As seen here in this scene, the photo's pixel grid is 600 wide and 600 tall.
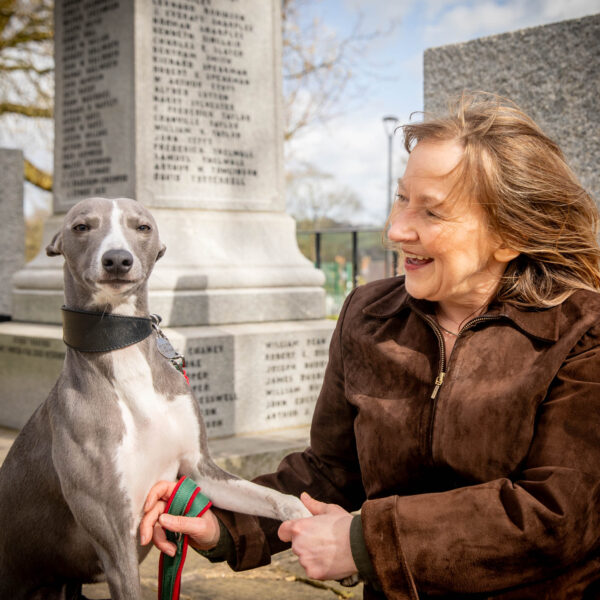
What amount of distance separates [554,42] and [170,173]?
268 cm

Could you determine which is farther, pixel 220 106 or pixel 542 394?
pixel 220 106

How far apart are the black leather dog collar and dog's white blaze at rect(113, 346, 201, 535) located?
31 millimetres

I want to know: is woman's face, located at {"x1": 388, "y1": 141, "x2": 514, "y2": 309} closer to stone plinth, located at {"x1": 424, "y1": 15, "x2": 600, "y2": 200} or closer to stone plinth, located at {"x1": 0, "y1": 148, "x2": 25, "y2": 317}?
stone plinth, located at {"x1": 424, "y1": 15, "x2": 600, "y2": 200}

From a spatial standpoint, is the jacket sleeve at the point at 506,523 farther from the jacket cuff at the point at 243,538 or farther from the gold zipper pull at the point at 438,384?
the jacket cuff at the point at 243,538

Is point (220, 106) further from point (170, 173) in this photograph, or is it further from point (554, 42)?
point (554, 42)

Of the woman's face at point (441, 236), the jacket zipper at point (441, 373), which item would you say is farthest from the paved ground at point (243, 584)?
the woman's face at point (441, 236)

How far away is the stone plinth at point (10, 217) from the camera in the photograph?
10000 millimetres

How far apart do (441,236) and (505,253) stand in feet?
0.68

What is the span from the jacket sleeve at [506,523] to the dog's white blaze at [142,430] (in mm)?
564

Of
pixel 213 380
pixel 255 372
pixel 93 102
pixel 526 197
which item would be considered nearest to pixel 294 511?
pixel 526 197

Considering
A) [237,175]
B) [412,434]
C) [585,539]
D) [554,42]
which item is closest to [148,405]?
[412,434]

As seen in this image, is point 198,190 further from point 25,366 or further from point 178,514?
point 178,514

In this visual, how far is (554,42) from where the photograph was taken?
3.88 m

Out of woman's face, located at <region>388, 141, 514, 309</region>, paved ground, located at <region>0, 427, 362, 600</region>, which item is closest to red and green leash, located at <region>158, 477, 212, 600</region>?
woman's face, located at <region>388, 141, 514, 309</region>
